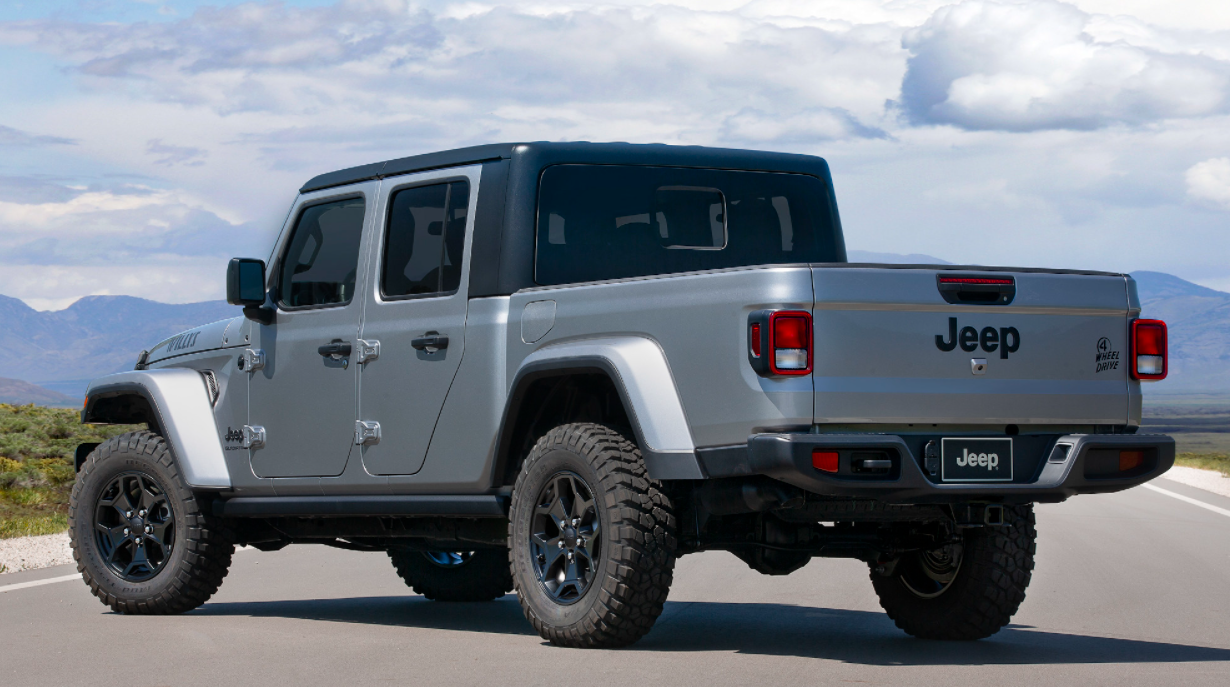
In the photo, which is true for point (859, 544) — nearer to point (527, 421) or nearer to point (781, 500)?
point (781, 500)

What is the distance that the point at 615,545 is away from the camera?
22.3 ft

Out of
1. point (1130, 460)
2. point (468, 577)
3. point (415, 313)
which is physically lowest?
point (468, 577)

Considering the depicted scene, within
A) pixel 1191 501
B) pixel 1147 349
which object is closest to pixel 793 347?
pixel 1147 349

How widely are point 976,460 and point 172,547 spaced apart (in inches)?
185

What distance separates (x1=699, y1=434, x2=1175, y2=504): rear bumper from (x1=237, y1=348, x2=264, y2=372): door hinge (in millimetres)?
3263

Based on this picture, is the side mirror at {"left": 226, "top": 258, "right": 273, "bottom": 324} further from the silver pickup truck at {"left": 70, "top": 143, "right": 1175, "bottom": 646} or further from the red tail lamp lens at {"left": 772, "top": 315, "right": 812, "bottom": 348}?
the red tail lamp lens at {"left": 772, "top": 315, "right": 812, "bottom": 348}

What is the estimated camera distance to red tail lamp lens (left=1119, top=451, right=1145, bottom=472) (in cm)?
691

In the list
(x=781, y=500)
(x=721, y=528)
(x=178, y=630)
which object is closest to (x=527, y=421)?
(x=721, y=528)

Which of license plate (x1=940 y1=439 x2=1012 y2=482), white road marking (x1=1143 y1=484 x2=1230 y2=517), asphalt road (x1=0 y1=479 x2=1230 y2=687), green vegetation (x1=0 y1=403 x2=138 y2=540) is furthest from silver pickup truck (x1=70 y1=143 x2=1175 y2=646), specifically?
white road marking (x1=1143 y1=484 x2=1230 y2=517)

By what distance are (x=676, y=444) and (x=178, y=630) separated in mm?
3085

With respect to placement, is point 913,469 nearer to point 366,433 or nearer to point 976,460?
point 976,460

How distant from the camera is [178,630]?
27.1 feet

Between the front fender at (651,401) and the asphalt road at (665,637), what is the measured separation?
833 mm

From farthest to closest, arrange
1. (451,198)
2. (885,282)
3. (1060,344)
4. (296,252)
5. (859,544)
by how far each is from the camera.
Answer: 1. (296,252)
2. (451,198)
3. (859,544)
4. (1060,344)
5. (885,282)
